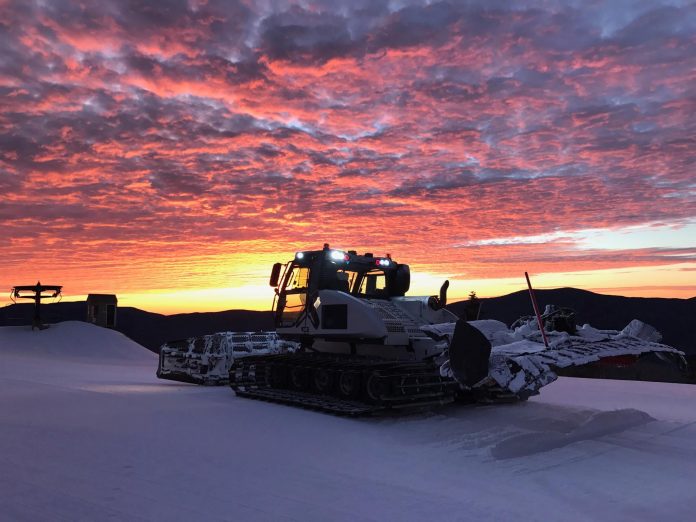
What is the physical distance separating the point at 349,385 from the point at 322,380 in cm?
92

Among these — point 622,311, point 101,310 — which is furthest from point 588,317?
point 101,310

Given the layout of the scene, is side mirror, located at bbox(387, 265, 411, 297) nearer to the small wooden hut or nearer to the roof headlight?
the roof headlight

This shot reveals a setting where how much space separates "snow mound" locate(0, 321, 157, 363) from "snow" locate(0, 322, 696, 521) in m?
18.6

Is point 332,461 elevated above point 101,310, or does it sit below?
below

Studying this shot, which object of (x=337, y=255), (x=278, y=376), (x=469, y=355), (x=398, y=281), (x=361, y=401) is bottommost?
(x=361, y=401)

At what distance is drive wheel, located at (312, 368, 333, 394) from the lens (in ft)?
38.7

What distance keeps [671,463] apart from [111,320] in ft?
117

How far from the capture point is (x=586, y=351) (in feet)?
29.7

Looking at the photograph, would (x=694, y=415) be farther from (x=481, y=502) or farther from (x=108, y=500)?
(x=108, y=500)

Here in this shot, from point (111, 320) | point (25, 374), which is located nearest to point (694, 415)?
point (25, 374)

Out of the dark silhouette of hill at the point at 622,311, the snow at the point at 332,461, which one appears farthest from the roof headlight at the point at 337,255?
A: the dark silhouette of hill at the point at 622,311

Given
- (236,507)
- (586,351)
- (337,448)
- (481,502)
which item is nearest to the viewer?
(236,507)

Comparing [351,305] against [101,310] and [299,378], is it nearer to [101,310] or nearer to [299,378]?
[299,378]

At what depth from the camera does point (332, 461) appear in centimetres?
730
